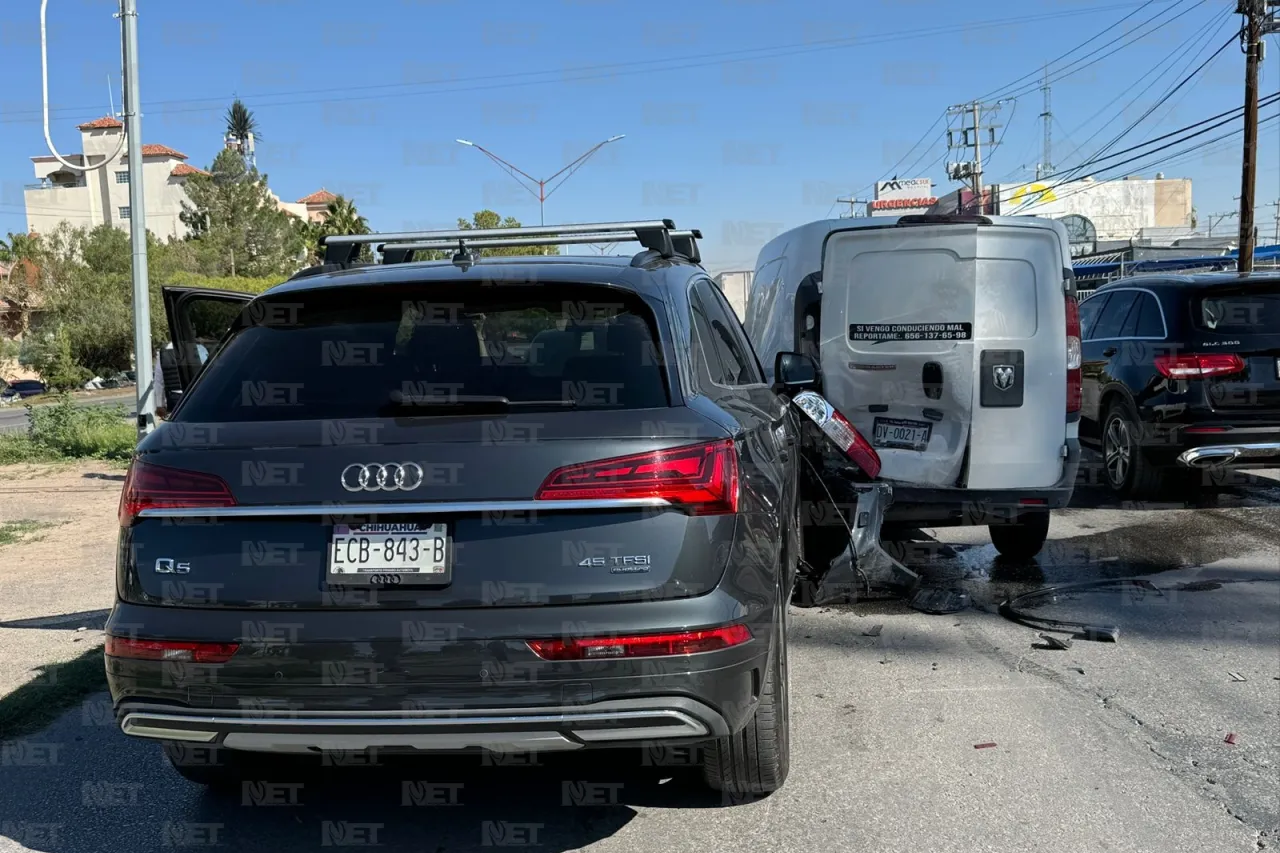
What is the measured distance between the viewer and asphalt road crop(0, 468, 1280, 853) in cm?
350

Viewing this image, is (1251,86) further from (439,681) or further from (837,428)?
(439,681)

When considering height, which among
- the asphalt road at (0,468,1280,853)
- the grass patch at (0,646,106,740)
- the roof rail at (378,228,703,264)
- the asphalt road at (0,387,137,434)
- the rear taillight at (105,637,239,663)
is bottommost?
the asphalt road at (0,468,1280,853)

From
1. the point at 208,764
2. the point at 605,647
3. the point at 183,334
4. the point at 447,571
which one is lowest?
the point at 208,764

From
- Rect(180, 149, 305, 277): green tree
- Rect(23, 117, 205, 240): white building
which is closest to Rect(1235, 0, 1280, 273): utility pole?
Rect(180, 149, 305, 277): green tree

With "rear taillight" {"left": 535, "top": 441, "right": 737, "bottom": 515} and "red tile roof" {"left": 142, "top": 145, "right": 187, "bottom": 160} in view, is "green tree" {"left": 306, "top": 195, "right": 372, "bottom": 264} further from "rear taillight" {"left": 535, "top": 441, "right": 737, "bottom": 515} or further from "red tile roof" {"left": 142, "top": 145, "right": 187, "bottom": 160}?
"rear taillight" {"left": 535, "top": 441, "right": 737, "bottom": 515}

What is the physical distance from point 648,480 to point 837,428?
3296 mm

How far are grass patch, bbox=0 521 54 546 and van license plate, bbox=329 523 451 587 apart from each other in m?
7.09

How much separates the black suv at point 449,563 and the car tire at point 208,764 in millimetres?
694

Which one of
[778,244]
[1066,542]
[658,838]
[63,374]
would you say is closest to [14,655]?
[658,838]

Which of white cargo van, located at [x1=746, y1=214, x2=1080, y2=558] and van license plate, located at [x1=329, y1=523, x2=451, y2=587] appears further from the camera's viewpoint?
white cargo van, located at [x1=746, y1=214, x2=1080, y2=558]

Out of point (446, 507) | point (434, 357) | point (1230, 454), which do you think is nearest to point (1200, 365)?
point (1230, 454)

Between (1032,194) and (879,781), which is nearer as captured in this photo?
(879,781)

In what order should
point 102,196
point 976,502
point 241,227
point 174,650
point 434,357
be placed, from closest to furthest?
point 174,650
point 434,357
point 976,502
point 241,227
point 102,196

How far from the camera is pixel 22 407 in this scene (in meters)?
37.1
